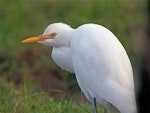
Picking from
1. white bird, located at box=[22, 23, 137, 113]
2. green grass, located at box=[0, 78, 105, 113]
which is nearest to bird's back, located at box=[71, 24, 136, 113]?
white bird, located at box=[22, 23, 137, 113]

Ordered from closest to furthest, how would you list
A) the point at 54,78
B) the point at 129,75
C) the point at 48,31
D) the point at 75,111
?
1. the point at 129,75
2. the point at 48,31
3. the point at 75,111
4. the point at 54,78

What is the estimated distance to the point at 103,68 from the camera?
4.34m

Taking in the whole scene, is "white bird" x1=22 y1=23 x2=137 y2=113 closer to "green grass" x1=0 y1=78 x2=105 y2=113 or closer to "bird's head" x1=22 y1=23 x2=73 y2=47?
"bird's head" x1=22 y1=23 x2=73 y2=47

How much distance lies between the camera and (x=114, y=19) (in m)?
9.40

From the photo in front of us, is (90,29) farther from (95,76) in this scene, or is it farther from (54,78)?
(54,78)

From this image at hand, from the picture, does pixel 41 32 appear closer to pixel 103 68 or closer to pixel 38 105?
pixel 38 105

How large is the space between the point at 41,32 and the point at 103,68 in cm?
465

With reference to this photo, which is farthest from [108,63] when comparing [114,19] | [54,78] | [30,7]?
[30,7]

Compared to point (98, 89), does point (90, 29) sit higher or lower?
higher

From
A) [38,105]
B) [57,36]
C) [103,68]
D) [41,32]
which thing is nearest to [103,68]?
[103,68]

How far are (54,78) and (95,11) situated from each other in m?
2.40

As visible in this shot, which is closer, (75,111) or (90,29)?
(90,29)

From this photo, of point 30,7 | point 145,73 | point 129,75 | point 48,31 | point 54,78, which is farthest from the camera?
point 30,7

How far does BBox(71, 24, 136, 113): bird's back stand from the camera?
424 cm
